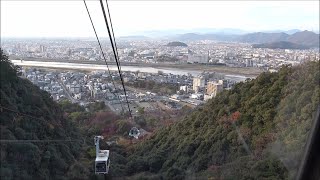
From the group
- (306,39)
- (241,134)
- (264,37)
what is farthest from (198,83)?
(241,134)

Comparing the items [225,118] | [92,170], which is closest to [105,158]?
[92,170]

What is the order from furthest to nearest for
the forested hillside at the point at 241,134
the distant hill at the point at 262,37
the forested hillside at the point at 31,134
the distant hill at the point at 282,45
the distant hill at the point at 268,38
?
the distant hill at the point at 262,37 < the distant hill at the point at 268,38 < the distant hill at the point at 282,45 < the forested hillside at the point at 31,134 < the forested hillside at the point at 241,134

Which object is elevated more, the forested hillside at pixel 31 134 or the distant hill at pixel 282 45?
the distant hill at pixel 282 45

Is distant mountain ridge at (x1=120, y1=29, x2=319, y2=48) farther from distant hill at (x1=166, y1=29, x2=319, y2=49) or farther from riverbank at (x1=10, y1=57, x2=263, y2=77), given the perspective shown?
riverbank at (x1=10, y1=57, x2=263, y2=77)

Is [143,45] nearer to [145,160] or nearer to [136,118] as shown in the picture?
[136,118]

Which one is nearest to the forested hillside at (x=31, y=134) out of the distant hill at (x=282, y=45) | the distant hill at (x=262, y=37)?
the distant hill at (x=282, y=45)

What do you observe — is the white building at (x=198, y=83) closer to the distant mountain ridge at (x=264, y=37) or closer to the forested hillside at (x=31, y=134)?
the distant mountain ridge at (x=264, y=37)
